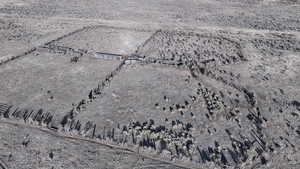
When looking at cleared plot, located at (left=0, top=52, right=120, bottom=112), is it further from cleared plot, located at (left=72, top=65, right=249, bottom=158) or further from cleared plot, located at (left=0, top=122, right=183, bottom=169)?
cleared plot, located at (left=0, top=122, right=183, bottom=169)

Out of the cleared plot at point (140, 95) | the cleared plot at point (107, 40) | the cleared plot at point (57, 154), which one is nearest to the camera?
the cleared plot at point (57, 154)

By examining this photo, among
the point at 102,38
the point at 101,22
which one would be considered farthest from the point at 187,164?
the point at 101,22

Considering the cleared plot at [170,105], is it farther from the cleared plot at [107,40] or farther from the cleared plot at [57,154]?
the cleared plot at [107,40]

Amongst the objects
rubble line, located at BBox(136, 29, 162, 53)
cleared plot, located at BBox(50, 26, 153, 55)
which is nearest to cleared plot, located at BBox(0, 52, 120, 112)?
cleared plot, located at BBox(50, 26, 153, 55)

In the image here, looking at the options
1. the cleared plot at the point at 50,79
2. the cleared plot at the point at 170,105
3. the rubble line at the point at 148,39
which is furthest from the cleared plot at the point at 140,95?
the rubble line at the point at 148,39

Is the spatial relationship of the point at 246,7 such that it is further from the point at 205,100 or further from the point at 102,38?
the point at 205,100

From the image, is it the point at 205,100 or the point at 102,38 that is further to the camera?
the point at 102,38
